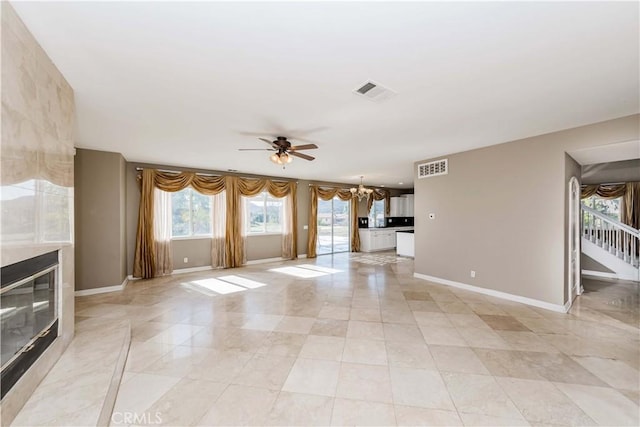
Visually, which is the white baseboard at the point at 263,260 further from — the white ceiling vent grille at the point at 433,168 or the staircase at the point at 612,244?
the staircase at the point at 612,244

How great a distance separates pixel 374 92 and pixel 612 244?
269 inches

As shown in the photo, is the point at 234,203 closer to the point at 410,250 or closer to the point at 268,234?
the point at 268,234

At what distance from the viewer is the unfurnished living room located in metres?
1.48

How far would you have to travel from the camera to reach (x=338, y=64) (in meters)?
1.86

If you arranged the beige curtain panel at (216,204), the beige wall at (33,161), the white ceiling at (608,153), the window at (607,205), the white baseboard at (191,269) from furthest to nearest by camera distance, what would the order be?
the window at (607,205) < the white baseboard at (191,269) < the beige curtain panel at (216,204) < the white ceiling at (608,153) < the beige wall at (33,161)

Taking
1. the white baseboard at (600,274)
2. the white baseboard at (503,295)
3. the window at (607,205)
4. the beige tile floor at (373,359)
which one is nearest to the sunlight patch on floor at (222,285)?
the beige tile floor at (373,359)

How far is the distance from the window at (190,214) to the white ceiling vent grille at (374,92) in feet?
17.0

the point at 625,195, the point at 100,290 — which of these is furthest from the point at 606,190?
the point at 100,290

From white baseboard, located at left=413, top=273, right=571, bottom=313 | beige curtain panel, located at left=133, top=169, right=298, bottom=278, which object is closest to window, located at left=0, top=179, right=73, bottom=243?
beige curtain panel, located at left=133, top=169, right=298, bottom=278

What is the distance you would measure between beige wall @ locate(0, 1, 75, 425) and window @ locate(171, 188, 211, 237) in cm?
384

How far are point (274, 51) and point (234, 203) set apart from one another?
5189mm

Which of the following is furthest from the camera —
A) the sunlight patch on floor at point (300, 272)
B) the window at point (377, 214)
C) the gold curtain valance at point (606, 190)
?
the window at point (377, 214)

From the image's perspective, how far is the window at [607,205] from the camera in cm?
654

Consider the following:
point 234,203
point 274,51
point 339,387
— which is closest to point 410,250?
point 234,203
